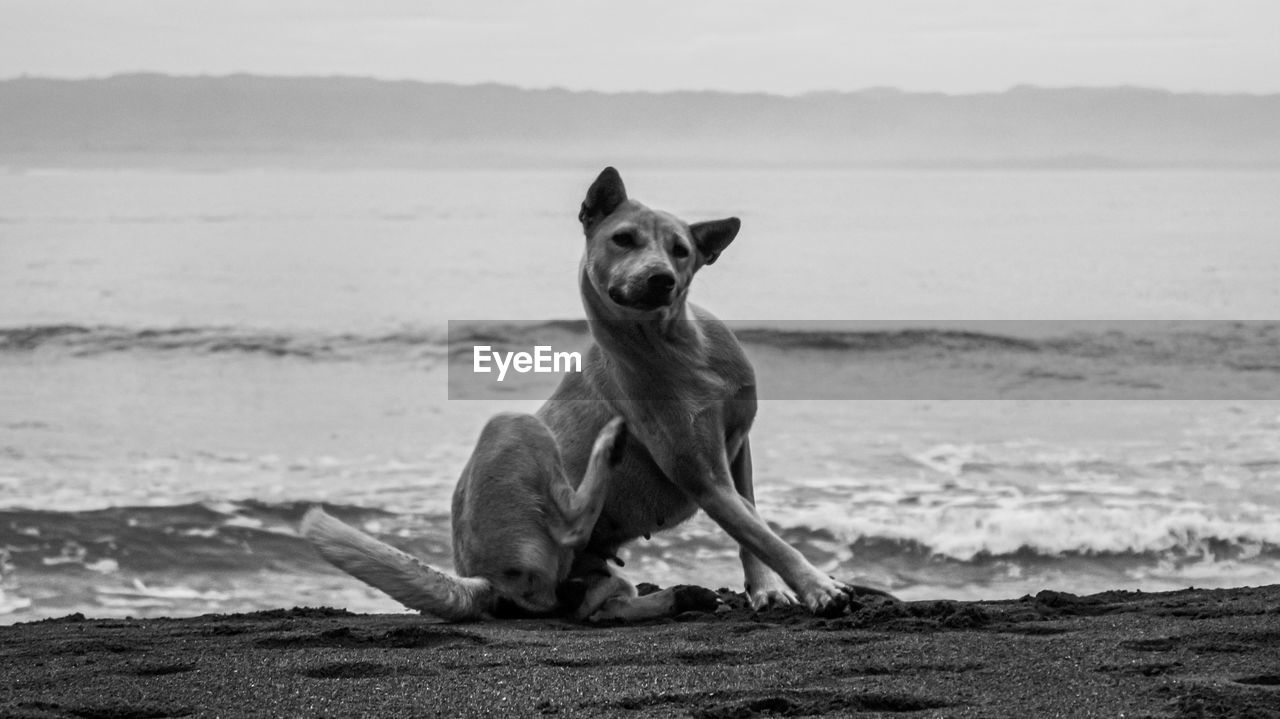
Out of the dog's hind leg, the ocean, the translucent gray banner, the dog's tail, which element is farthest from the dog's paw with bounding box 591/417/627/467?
the translucent gray banner

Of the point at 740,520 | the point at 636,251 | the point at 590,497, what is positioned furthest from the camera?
the point at 590,497

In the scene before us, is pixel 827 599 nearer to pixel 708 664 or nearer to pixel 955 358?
pixel 708 664

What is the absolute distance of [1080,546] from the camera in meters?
8.98

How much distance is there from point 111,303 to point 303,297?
3018 millimetres

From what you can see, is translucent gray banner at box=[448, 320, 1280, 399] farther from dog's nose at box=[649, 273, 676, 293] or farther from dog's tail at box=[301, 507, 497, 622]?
dog's nose at box=[649, 273, 676, 293]

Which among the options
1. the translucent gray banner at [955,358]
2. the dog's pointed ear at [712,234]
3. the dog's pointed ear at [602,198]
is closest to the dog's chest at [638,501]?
the dog's pointed ear at [712,234]

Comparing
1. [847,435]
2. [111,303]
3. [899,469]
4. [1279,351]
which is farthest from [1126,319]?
[111,303]

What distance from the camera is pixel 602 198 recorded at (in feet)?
17.6

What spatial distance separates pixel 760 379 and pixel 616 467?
1447cm

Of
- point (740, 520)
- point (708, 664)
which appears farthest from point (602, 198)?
point (708, 664)

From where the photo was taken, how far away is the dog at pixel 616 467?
515 cm

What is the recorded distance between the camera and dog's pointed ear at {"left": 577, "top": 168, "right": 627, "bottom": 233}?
5.30 metres

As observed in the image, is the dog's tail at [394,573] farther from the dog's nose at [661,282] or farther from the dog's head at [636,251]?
the dog's nose at [661,282]

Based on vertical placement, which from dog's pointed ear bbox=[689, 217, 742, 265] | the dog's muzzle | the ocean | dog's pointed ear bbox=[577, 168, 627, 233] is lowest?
the ocean
